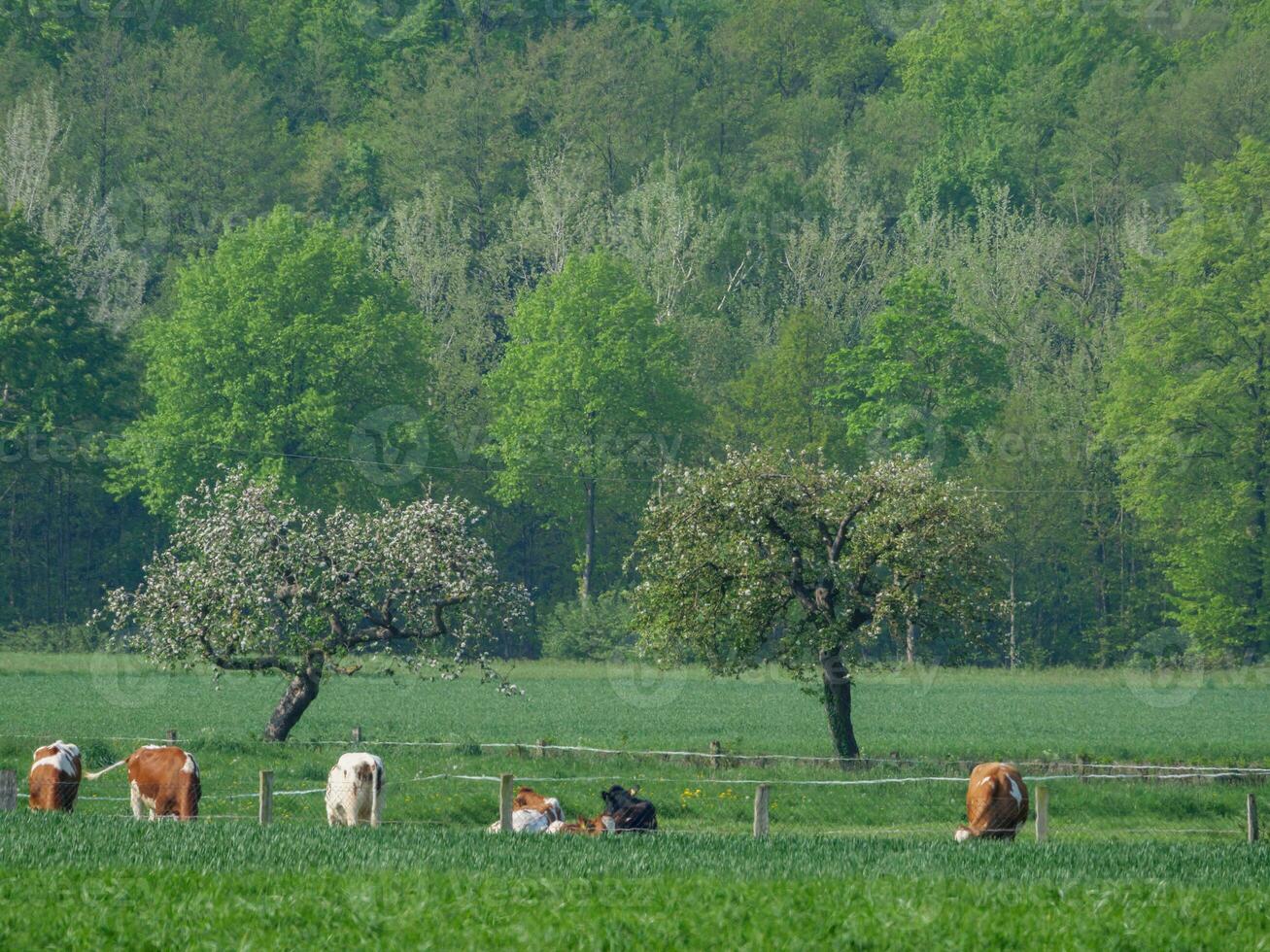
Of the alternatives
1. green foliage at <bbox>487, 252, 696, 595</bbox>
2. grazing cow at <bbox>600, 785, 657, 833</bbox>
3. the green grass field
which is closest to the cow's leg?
the green grass field

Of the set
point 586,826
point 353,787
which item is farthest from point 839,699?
point 353,787

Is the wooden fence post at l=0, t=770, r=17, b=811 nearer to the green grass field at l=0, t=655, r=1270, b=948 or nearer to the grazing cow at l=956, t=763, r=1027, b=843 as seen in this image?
the green grass field at l=0, t=655, r=1270, b=948

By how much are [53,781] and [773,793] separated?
12048 mm

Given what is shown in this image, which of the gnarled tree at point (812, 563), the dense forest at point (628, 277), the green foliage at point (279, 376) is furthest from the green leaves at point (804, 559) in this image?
the green foliage at point (279, 376)

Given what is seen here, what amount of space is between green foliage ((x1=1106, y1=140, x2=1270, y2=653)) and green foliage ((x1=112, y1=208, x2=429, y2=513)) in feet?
94.2

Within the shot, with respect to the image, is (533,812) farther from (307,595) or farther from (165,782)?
(307,595)

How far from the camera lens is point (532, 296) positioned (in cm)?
8981

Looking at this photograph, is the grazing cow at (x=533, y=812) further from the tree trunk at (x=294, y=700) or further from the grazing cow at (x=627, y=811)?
the tree trunk at (x=294, y=700)

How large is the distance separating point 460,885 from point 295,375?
63234 millimetres

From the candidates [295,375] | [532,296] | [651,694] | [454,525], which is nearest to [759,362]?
[532,296]

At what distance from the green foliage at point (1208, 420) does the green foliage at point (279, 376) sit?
94.2 ft

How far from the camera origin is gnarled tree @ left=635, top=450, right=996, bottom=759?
3725 cm

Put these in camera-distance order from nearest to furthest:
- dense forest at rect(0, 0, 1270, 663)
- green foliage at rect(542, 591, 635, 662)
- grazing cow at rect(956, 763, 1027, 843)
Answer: grazing cow at rect(956, 763, 1027, 843) → dense forest at rect(0, 0, 1270, 663) → green foliage at rect(542, 591, 635, 662)

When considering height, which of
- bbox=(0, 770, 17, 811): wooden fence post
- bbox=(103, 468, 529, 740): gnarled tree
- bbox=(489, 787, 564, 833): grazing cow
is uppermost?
bbox=(103, 468, 529, 740): gnarled tree
